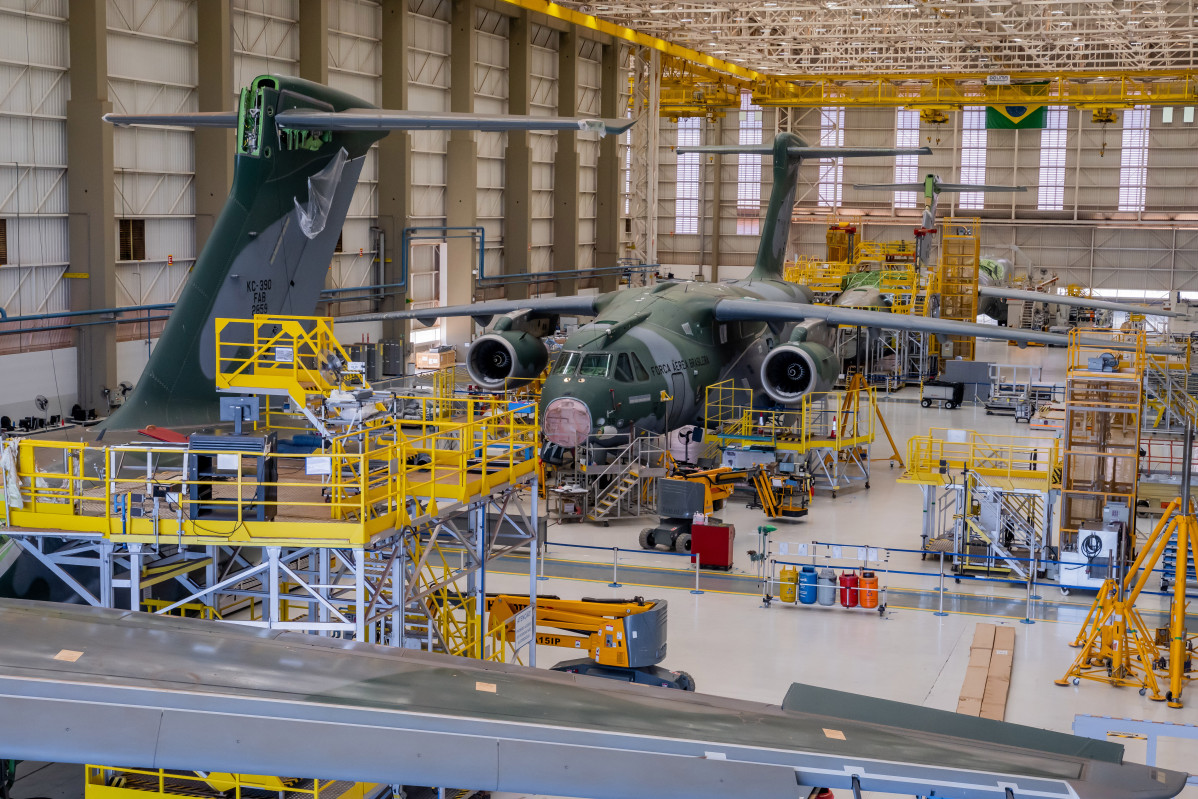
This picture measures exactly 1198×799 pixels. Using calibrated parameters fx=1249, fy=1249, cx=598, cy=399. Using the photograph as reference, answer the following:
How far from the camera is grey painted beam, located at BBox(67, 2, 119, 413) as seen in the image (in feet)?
101

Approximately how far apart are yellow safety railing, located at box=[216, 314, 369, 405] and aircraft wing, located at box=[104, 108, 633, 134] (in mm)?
2236

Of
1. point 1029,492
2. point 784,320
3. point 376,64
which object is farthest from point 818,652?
point 376,64

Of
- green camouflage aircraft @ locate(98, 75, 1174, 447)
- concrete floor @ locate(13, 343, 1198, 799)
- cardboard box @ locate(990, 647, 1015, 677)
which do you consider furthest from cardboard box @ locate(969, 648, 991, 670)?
green camouflage aircraft @ locate(98, 75, 1174, 447)

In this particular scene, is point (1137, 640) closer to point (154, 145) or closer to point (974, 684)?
point (974, 684)

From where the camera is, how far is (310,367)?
48.9 ft

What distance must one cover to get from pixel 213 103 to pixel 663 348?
51.1 feet

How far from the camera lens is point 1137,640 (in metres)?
17.2

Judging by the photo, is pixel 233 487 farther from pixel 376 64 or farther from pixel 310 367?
pixel 376 64

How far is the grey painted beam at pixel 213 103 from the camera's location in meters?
34.9

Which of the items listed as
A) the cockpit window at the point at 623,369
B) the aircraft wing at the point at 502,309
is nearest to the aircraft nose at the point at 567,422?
the cockpit window at the point at 623,369

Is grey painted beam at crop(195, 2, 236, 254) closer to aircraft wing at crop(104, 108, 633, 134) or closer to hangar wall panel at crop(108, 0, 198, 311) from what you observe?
hangar wall panel at crop(108, 0, 198, 311)

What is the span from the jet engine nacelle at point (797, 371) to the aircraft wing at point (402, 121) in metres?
15.2

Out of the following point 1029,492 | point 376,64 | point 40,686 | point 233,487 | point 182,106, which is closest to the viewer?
point 40,686

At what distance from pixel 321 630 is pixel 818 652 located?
8.62 metres
